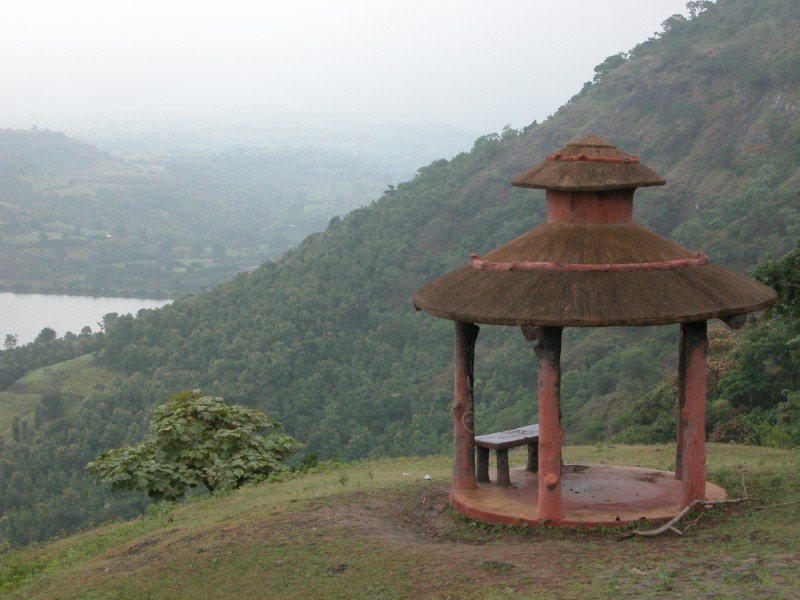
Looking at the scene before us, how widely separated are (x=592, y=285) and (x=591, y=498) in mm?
2336

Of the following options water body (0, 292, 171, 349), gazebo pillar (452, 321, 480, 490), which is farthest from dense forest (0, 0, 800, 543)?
water body (0, 292, 171, 349)

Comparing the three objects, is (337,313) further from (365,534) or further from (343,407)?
(365,534)

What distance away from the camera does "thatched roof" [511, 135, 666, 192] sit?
9617 millimetres

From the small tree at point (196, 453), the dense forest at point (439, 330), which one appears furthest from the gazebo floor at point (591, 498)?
the dense forest at point (439, 330)

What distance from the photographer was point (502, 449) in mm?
10531

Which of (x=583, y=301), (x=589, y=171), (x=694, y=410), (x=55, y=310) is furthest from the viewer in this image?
(x=55, y=310)

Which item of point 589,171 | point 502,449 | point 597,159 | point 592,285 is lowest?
point 502,449

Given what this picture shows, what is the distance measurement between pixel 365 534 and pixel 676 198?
149 ft

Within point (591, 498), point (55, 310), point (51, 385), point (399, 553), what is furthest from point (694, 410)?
point (55, 310)

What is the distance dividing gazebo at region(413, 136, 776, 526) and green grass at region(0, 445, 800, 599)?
1.36ft

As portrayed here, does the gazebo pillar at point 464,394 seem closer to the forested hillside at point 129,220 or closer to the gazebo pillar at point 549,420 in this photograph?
the gazebo pillar at point 549,420

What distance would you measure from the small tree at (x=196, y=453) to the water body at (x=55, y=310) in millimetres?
76085

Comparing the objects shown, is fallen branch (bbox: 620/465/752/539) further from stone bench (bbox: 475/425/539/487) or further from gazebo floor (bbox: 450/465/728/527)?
stone bench (bbox: 475/425/539/487)

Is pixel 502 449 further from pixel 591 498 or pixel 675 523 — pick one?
pixel 675 523
